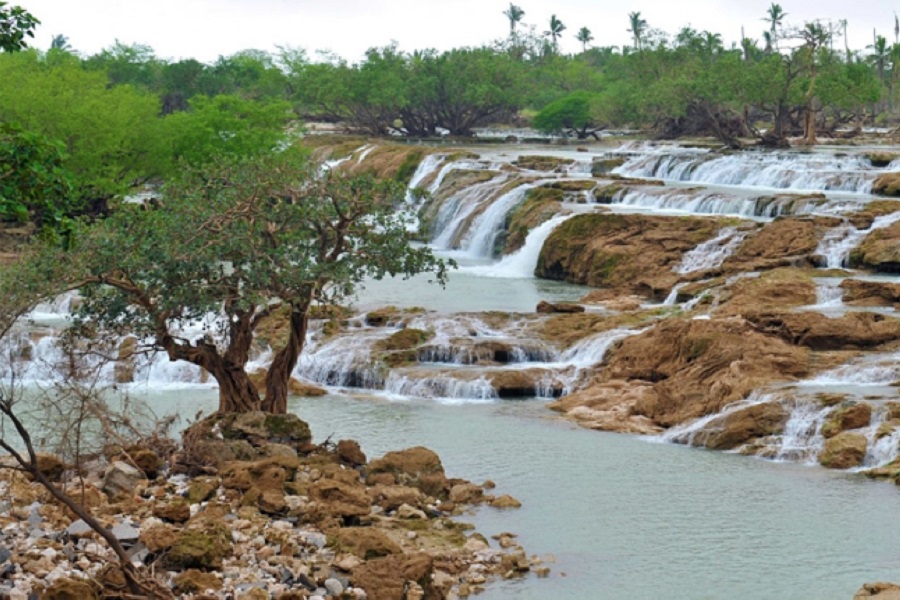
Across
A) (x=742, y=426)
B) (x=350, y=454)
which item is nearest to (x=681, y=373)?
(x=742, y=426)

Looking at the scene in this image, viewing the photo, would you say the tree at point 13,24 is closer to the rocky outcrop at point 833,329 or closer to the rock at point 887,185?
the rocky outcrop at point 833,329

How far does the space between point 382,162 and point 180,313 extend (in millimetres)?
37570

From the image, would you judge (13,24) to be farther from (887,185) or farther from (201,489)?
(887,185)

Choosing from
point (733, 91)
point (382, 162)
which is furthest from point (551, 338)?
point (733, 91)

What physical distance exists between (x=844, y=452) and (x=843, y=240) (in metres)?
13.6

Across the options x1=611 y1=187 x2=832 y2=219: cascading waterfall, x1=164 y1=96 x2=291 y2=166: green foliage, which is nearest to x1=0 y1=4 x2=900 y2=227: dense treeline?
x1=164 y1=96 x2=291 y2=166: green foliage

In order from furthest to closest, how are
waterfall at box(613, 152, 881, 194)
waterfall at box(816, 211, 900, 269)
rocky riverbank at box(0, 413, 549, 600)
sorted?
1. waterfall at box(613, 152, 881, 194)
2. waterfall at box(816, 211, 900, 269)
3. rocky riverbank at box(0, 413, 549, 600)

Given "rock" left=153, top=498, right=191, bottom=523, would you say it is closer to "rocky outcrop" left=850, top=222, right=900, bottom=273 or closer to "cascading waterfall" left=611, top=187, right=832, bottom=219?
"rocky outcrop" left=850, top=222, right=900, bottom=273

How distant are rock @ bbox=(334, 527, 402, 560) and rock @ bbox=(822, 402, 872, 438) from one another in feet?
26.2

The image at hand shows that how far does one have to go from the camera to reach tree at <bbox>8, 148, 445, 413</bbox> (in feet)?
54.3

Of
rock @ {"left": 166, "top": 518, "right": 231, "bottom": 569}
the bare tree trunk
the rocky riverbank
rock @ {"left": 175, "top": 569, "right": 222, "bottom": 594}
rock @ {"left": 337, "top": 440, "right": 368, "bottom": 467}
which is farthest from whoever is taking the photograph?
the bare tree trunk

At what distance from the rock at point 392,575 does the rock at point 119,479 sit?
11.6 feet

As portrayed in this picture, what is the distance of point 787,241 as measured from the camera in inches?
1224

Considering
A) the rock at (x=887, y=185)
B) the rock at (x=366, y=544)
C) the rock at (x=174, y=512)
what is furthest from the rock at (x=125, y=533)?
the rock at (x=887, y=185)
